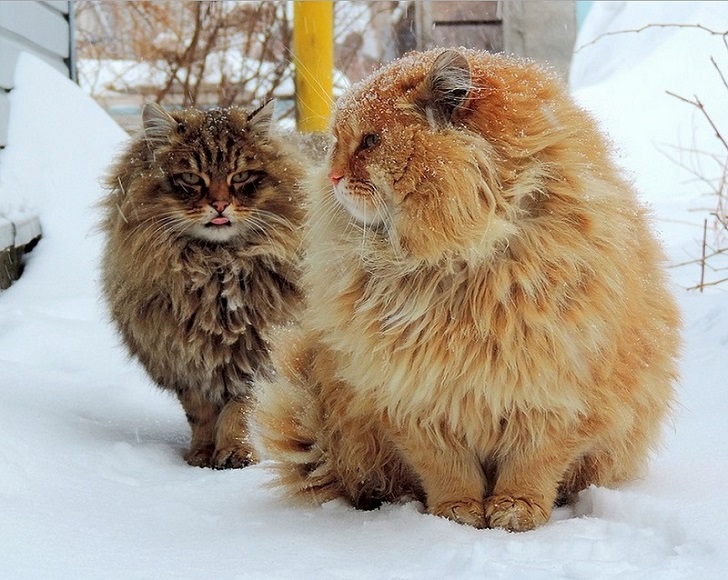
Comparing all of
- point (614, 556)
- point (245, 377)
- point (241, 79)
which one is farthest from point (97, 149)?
point (614, 556)

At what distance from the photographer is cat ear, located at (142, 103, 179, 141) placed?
10.8 feet

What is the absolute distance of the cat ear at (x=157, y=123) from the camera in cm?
330

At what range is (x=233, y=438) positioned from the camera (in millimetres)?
3262

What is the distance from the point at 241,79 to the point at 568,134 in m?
6.89

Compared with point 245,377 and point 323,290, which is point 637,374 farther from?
point 245,377

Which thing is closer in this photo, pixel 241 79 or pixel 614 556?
pixel 614 556

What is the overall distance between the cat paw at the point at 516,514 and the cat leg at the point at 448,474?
1.4 inches

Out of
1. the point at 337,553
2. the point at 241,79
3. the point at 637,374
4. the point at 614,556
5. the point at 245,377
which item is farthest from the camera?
the point at 241,79

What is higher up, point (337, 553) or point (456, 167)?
point (456, 167)

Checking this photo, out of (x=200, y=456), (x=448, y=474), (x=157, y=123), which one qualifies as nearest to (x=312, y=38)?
(x=157, y=123)

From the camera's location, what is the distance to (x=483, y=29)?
785 cm

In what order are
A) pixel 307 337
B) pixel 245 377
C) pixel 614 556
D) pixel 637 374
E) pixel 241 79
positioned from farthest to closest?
1. pixel 241 79
2. pixel 245 377
3. pixel 307 337
4. pixel 637 374
5. pixel 614 556

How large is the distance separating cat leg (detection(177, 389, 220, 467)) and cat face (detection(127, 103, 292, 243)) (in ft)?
1.95

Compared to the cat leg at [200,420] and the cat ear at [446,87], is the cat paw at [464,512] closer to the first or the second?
the cat ear at [446,87]
